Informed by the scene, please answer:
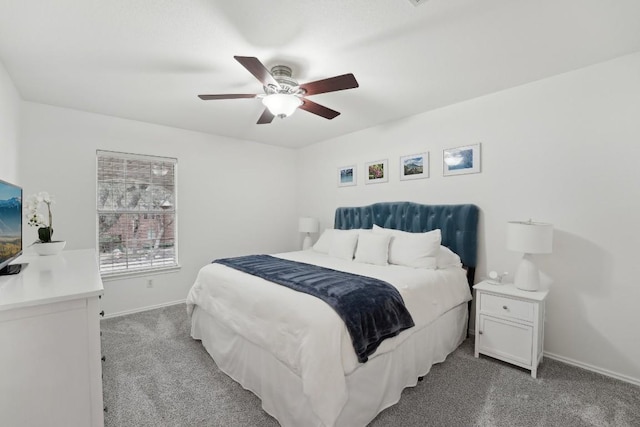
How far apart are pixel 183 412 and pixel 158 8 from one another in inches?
99.8

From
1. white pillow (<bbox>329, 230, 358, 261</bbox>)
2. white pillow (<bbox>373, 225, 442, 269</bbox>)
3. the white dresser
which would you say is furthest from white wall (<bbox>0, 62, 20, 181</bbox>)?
white pillow (<bbox>373, 225, 442, 269</bbox>)

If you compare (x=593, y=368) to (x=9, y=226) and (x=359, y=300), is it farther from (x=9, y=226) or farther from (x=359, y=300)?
(x=9, y=226)

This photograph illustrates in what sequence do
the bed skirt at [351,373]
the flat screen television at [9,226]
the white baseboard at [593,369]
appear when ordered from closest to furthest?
the flat screen television at [9,226] < the bed skirt at [351,373] < the white baseboard at [593,369]

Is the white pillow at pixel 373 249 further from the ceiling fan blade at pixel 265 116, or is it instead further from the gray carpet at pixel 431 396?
the ceiling fan blade at pixel 265 116

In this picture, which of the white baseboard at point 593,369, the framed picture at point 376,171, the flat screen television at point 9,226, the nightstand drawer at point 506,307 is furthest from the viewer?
the framed picture at point 376,171

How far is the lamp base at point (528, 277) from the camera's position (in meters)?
2.47

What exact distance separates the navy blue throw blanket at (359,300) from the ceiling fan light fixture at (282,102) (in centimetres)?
136

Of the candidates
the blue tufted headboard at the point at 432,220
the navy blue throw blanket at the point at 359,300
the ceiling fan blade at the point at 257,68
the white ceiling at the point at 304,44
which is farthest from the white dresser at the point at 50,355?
the blue tufted headboard at the point at 432,220

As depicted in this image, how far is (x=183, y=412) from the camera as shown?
6.33 ft

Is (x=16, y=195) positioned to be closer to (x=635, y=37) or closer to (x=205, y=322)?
(x=205, y=322)

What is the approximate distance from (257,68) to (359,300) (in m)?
1.66

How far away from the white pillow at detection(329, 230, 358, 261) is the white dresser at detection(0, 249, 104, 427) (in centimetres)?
247

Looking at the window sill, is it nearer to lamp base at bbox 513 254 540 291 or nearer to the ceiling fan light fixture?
the ceiling fan light fixture

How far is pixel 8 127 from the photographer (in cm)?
259
